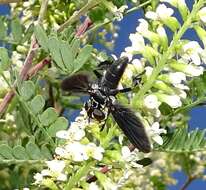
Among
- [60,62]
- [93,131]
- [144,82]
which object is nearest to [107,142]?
[93,131]

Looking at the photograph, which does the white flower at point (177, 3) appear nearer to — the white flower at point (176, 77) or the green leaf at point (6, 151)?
the white flower at point (176, 77)

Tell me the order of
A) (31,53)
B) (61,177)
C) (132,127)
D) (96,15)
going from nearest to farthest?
(132,127) → (61,177) → (31,53) → (96,15)

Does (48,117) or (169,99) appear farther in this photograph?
(48,117)

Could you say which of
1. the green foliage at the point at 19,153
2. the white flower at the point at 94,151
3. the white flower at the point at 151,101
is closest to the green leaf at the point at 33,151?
the green foliage at the point at 19,153

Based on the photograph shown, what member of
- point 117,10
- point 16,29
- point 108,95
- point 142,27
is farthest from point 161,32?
point 16,29

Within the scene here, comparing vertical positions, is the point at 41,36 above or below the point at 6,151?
above

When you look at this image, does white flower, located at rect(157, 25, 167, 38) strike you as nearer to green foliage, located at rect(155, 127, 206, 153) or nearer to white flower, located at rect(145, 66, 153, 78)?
white flower, located at rect(145, 66, 153, 78)

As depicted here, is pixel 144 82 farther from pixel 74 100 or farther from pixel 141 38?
pixel 74 100

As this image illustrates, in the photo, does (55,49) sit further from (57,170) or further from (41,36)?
(57,170)

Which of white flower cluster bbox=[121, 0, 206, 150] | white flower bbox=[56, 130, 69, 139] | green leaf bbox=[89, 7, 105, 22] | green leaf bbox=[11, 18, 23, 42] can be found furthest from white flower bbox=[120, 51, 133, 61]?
green leaf bbox=[11, 18, 23, 42]
